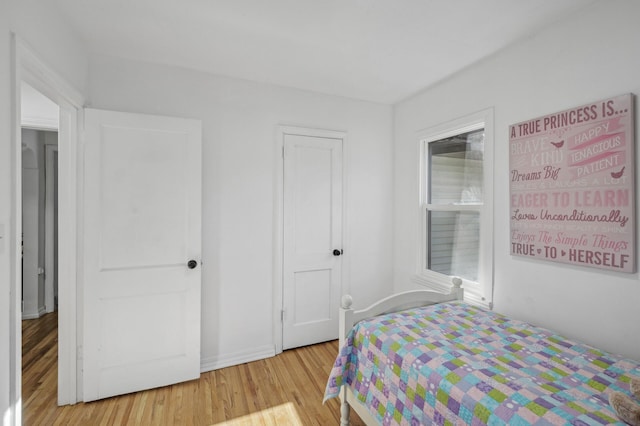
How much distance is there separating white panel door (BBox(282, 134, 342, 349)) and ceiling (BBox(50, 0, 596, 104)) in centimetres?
71

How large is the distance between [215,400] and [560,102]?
2924 mm

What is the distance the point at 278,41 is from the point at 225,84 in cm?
73

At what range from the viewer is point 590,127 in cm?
161

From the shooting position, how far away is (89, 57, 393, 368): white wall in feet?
7.50

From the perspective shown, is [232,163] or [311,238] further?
[311,238]

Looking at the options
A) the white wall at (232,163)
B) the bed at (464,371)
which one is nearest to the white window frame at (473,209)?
the bed at (464,371)

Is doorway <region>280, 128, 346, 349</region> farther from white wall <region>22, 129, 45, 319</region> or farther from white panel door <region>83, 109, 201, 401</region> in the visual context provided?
white wall <region>22, 129, 45, 319</region>

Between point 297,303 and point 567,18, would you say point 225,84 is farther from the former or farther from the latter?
point 567,18

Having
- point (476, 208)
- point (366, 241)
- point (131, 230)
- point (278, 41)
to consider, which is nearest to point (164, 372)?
point (131, 230)

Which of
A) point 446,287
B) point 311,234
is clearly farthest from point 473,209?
point 311,234

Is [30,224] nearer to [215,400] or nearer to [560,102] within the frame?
[215,400]

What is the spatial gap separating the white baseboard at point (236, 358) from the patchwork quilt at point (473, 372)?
3.69 ft

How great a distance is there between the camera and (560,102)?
5.77ft

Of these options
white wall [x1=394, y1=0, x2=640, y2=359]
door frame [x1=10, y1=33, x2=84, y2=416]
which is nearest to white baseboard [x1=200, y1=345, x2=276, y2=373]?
door frame [x1=10, y1=33, x2=84, y2=416]
